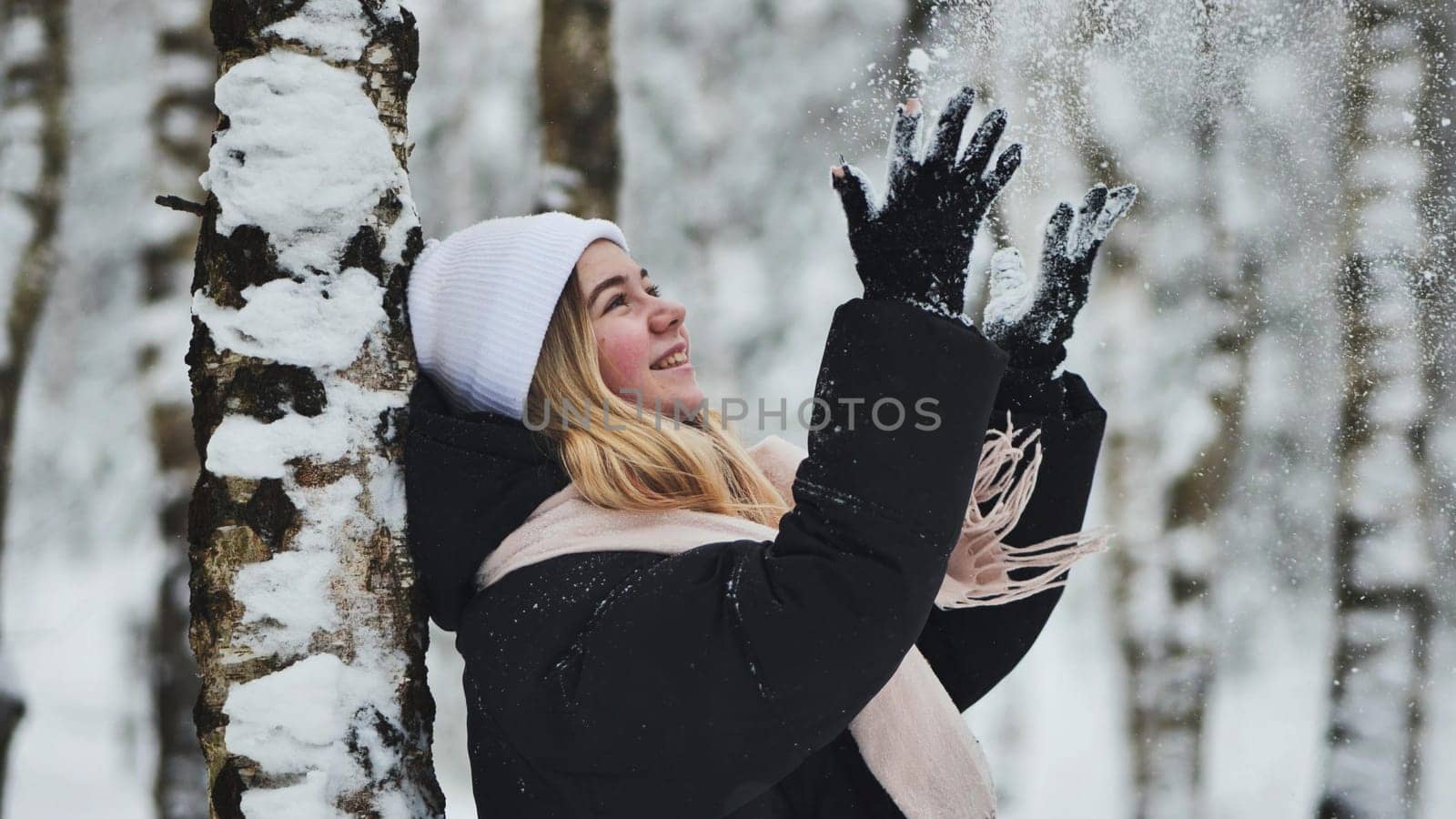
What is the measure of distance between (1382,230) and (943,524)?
5191 mm

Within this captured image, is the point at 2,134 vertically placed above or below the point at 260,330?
above

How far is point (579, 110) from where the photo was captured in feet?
11.2

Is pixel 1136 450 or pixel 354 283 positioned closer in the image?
pixel 354 283

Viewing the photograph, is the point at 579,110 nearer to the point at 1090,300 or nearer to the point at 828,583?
the point at 828,583

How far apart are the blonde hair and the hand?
551mm

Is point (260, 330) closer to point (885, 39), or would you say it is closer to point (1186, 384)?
point (885, 39)

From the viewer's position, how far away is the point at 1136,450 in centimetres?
718

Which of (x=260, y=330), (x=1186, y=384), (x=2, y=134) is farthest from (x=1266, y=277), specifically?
(x=2, y=134)

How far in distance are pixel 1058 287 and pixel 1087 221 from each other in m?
0.13

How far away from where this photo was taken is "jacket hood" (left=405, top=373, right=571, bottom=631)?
1527 millimetres

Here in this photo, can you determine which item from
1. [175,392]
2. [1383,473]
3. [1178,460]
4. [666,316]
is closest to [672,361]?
[666,316]

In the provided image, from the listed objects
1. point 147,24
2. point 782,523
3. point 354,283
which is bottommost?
point 782,523

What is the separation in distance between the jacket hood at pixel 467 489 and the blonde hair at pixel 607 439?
7 cm

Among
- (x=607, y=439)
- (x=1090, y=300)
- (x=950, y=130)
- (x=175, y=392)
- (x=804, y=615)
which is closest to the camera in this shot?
(x=804, y=615)
